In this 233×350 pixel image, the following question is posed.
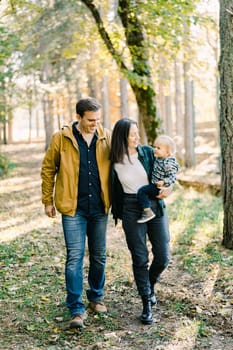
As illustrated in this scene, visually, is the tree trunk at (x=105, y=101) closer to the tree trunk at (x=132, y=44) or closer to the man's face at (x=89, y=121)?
the tree trunk at (x=132, y=44)

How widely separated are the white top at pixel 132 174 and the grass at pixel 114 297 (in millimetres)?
1419

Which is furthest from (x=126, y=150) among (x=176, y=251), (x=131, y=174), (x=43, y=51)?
(x=43, y=51)

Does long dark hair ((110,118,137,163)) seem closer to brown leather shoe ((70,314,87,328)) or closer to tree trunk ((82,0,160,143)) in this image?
brown leather shoe ((70,314,87,328))

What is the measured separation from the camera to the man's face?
14.7ft

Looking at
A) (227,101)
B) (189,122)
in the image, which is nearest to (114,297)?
(227,101)

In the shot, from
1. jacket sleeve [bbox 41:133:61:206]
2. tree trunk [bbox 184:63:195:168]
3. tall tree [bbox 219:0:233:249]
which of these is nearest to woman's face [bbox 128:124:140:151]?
jacket sleeve [bbox 41:133:61:206]

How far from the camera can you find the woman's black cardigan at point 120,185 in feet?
14.8

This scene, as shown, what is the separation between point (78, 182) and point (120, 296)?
1683 mm

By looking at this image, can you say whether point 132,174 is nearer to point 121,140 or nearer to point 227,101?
point 121,140

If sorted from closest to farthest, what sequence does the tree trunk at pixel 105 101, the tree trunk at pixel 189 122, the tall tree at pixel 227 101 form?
1. the tall tree at pixel 227 101
2. the tree trunk at pixel 189 122
3. the tree trunk at pixel 105 101

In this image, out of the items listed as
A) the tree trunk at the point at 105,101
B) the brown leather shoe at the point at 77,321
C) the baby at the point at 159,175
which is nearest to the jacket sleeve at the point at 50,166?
the baby at the point at 159,175

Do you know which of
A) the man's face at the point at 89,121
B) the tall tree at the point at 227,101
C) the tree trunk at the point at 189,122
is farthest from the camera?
the tree trunk at the point at 189,122

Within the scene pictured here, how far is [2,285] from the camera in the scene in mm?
5824

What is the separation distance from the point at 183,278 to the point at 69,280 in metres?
2.03
